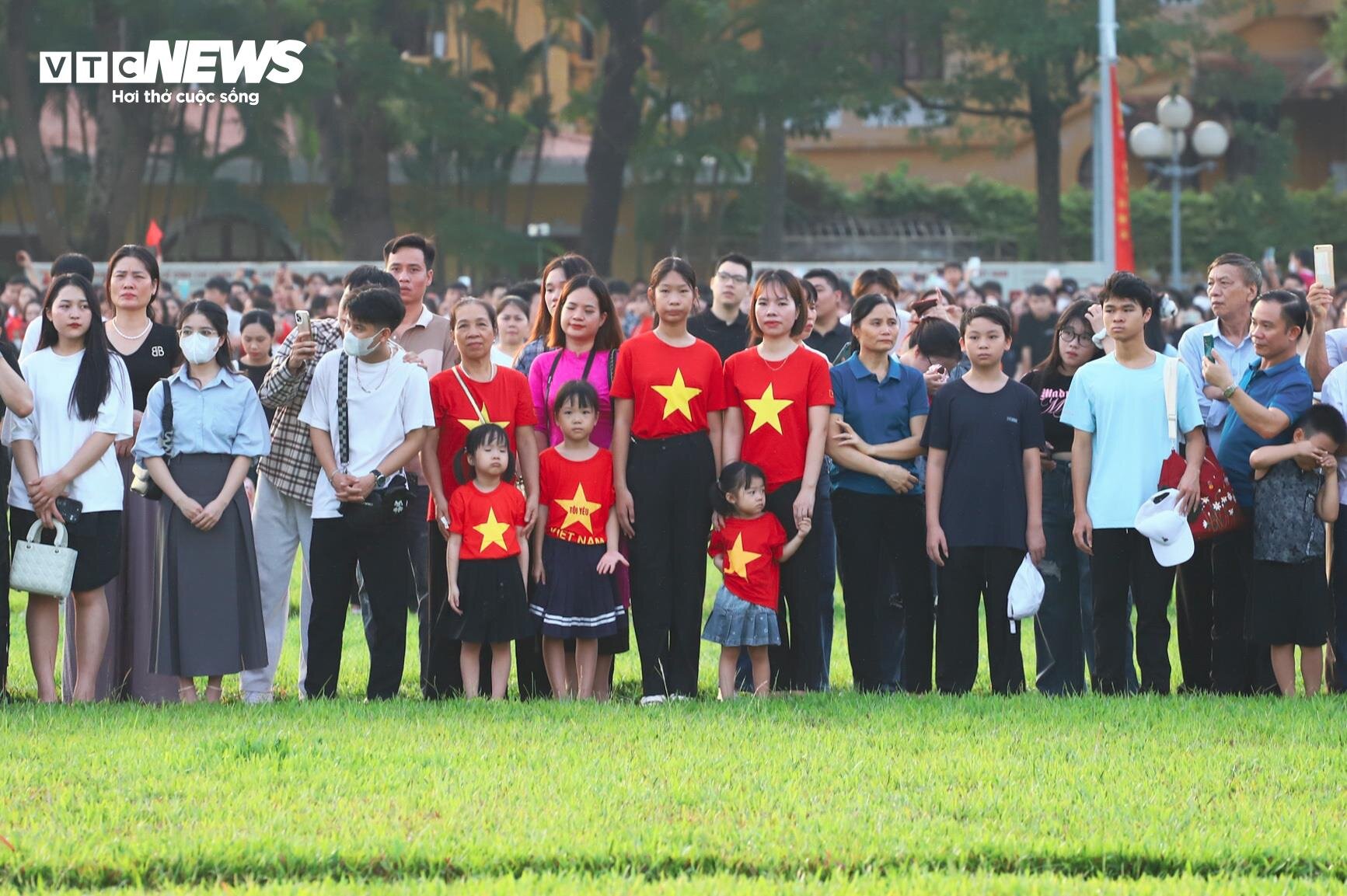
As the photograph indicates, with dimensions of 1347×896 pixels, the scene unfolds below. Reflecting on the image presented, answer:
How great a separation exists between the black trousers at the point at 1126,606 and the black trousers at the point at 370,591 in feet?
10.3

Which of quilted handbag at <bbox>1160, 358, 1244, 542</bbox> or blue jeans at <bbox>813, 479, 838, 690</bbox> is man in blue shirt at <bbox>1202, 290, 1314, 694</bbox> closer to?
quilted handbag at <bbox>1160, 358, 1244, 542</bbox>

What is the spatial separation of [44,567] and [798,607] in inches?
130

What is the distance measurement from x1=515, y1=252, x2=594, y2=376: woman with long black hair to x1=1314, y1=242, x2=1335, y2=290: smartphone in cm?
338

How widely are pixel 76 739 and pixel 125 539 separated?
5.47ft

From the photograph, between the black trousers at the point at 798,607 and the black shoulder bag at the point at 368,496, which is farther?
the black trousers at the point at 798,607

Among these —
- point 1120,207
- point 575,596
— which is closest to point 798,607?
point 575,596

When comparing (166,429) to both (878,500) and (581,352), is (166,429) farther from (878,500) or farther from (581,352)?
(878,500)

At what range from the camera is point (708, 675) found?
9695mm

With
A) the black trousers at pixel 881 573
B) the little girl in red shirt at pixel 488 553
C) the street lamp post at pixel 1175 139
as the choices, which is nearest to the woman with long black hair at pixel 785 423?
the black trousers at pixel 881 573

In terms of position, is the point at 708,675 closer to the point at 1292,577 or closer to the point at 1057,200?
the point at 1292,577

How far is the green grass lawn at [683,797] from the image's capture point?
530 cm

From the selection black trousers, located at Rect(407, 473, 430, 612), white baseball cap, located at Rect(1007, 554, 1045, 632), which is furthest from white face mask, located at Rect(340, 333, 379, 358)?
white baseball cap, located at Rect(1007, 554, 1045, 632)

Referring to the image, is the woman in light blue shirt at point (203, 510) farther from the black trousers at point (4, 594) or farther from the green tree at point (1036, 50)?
the green tree at point (1036, 50)

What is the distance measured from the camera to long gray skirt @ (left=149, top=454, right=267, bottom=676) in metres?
7.96
